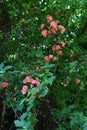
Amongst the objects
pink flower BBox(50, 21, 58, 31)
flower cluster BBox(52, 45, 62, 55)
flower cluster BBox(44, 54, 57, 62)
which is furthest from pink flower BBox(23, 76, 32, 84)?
pink flower BBox(50, 21, 58, 31)

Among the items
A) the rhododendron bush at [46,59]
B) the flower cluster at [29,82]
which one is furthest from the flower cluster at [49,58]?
the flower cluster at [29,82]

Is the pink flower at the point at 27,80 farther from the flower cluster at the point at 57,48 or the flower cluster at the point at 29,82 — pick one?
the flower cluster at the point at 57,48

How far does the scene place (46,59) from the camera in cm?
271

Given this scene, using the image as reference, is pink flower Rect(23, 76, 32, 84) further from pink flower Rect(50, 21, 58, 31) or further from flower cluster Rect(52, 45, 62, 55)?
pink flower Rect(50, 21, 58, 31)

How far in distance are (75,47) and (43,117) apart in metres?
0.80

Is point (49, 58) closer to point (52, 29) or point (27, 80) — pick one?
point (52, 29)

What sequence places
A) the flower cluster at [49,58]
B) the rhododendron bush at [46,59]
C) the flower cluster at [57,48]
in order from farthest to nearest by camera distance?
the flower cluster at [57,48] → the flower cluster at [49,58] → the rhododendron bush at [46,59]

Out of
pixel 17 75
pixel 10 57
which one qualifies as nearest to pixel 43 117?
pixel 10 57

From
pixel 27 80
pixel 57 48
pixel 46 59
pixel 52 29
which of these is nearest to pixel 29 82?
pixel 27 80

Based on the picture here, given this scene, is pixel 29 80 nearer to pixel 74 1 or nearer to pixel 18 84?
pixel 18 84

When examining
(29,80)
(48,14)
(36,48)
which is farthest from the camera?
(48,14)

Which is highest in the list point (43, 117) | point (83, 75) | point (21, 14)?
point (21, 14)

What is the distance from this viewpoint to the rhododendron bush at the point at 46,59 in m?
2.45

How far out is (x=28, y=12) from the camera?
3.10 metres
